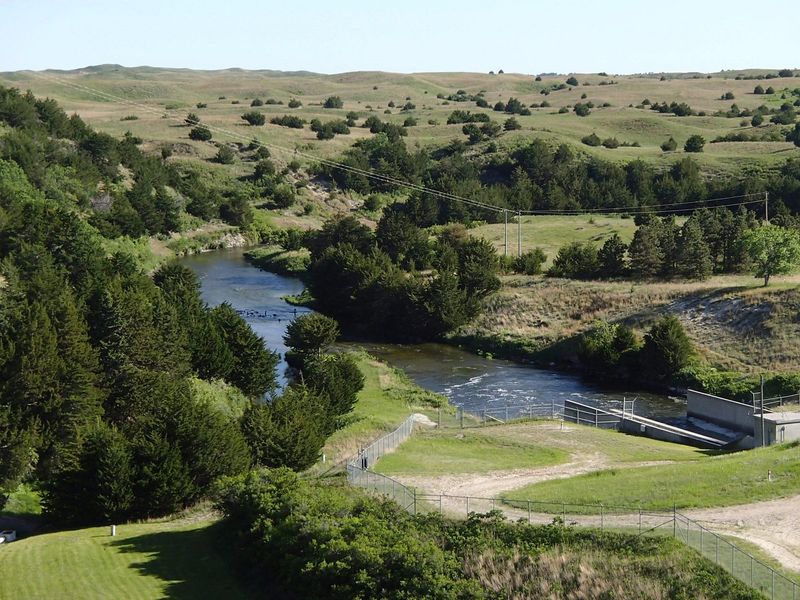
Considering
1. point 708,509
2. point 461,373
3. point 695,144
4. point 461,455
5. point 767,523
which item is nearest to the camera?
point 767,523

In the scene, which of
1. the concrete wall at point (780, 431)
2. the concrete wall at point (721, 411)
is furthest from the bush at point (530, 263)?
the concrete wall at point (780, 431)

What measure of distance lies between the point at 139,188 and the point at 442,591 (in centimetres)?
9426

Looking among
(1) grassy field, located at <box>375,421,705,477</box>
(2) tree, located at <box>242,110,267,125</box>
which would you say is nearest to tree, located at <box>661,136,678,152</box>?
(2) tree, located at <box>242,110,267,125</box>

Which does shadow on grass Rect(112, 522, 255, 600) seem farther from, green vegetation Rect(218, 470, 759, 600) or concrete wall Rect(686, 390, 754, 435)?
concrete wall Rect(686, 390, 754, 435)

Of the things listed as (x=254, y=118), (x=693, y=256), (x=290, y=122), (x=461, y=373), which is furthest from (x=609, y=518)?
(x=290, y=122)

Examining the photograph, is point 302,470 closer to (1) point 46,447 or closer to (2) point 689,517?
(1) point 46,447

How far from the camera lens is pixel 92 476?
3616 centimetres

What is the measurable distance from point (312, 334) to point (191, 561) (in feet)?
119

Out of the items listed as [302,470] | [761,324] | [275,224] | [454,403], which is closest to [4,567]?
[302,470]

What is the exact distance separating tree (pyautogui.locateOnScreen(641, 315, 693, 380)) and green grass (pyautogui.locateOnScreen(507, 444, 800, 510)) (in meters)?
25.6

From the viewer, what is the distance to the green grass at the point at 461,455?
1658 inches

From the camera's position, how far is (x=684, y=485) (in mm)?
36000

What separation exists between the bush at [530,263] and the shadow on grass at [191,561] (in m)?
58.0

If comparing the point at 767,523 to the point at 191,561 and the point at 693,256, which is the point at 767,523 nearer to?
the point at 191,561
